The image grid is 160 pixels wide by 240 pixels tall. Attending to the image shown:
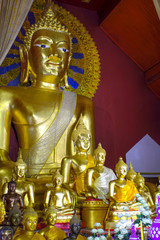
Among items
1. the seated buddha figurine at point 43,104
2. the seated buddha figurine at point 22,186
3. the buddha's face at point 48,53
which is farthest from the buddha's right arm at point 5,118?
the seated buddha figurine at point 22,186

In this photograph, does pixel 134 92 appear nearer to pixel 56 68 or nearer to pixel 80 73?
pixel 80 73

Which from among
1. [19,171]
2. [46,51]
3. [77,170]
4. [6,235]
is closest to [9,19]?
[46,51]

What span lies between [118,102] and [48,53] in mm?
1307

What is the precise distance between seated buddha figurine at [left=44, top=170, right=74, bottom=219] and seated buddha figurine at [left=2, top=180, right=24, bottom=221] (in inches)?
9.7

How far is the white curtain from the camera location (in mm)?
3254

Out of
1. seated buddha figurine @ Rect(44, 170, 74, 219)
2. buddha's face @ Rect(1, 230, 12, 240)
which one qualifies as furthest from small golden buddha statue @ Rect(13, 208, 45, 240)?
seated buddha figurine @ Rect(44, 170, 74, 219)

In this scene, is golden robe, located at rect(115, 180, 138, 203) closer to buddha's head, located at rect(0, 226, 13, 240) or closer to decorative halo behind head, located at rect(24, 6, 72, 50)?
buddha's head, located at rect(0, 226, 13, 240)

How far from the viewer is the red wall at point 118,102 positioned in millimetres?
4660

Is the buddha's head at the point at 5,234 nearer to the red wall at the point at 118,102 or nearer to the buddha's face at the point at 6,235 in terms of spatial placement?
the buddha's face at the point at 6,235

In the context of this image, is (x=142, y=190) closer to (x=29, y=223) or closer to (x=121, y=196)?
(x=121, y=196)

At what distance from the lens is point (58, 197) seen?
2.76 metres

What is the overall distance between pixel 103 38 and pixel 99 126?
1.30m

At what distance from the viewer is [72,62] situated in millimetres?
4656

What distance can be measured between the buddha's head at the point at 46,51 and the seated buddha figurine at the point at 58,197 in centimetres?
165
